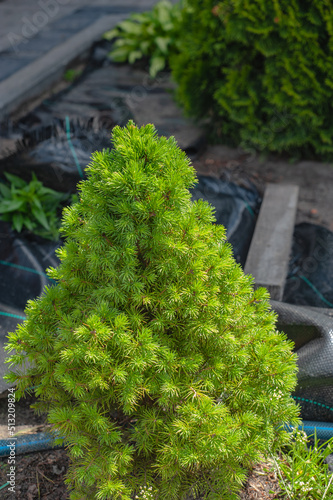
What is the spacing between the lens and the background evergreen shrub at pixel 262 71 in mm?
4285

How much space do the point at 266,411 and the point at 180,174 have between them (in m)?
1.01

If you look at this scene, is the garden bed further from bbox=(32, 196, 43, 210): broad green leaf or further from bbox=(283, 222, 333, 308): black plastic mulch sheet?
bbox=(32, 196, 43, 210): broad green leaf

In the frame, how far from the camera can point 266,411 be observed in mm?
1800

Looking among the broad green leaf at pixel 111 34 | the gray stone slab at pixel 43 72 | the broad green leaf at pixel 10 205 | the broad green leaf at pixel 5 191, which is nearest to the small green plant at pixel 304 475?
the broad green leaf at pixel 10 205

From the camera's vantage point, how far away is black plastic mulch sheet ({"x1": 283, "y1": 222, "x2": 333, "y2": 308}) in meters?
3.39

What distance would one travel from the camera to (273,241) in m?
3.50

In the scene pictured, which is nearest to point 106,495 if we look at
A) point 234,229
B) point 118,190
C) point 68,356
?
point 68,356

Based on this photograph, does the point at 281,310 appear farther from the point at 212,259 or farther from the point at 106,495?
the point at 106,495

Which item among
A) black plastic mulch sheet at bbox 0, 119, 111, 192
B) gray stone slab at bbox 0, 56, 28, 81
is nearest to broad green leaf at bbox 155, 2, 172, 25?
gray stone slab at bbox 0, 56, 28, 81

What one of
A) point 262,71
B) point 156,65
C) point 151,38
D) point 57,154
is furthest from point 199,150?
point 151,38

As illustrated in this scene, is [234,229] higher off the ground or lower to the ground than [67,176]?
lower

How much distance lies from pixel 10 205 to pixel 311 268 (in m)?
2.47

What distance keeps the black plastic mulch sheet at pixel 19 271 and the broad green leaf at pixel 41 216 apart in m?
0.13

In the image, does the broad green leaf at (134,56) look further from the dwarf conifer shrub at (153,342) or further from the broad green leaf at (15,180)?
the dwarf conifer shrub at (153,342)
